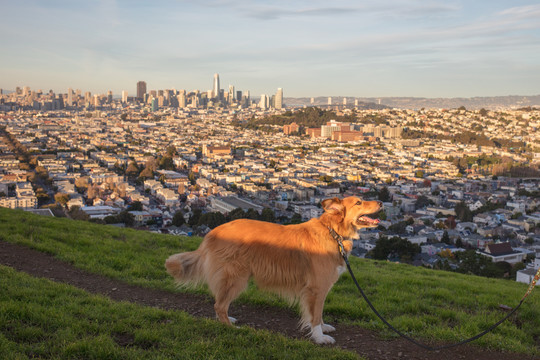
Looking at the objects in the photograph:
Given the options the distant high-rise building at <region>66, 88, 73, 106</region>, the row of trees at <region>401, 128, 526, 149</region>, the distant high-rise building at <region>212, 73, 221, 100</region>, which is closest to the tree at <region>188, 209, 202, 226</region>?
the row of trees at <region>401, 128, 526, 149</region>

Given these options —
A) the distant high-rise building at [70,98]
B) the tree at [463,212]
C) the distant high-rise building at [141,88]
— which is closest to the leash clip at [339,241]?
the tree at [463,212]

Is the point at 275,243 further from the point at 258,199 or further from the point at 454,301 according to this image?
the point at 258,199

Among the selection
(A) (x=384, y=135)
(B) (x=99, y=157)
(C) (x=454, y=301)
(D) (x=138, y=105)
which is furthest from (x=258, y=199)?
(D) (x=138, y=105)

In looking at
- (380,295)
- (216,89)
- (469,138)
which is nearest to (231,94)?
(216,89)

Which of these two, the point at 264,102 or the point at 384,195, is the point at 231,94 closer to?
the point at 264,102

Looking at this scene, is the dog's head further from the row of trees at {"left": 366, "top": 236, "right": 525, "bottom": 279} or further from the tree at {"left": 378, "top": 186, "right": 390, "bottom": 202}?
the tree at {"left": 378, "top": 186, "right": 390, "bottom": 202}

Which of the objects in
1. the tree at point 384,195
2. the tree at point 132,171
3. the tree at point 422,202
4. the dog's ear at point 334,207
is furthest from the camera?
the tree at point 132,171

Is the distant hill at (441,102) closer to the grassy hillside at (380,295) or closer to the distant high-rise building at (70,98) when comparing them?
the distant high-rise building at (70,98)

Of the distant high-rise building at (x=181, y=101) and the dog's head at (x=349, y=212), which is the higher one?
the distant high-rise building at (x=181, y=101)
